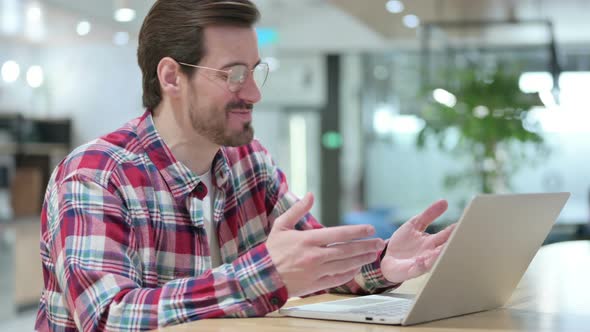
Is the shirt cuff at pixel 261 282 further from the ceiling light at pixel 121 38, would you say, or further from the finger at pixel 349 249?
the ceiling light at pixel 121 38

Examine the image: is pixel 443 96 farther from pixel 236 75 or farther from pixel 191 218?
pixel 191 218

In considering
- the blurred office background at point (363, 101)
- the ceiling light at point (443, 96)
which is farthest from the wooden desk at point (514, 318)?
the ceiling light at point (443, 96)

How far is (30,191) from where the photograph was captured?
24.7 ft

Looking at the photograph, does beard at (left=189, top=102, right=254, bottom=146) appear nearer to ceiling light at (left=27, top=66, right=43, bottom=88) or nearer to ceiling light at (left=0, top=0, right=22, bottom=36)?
ceiling light at (left=0, top=0, right=22, bottom=36)

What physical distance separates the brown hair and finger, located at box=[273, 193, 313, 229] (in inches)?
22.1

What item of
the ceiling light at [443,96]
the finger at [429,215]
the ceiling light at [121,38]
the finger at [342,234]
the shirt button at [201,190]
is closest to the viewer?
the finger at [342,234]

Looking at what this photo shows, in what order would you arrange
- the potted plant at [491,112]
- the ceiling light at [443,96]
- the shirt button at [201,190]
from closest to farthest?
the shirt button at [201,190] < the potted plant at [491,112] < the ceiling light at [443,96]

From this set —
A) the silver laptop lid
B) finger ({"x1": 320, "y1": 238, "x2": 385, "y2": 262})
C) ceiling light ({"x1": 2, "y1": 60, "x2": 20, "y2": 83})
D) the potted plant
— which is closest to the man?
finger ({"x1": 320, "y1": 238, "x2": 385, "y2": 262})

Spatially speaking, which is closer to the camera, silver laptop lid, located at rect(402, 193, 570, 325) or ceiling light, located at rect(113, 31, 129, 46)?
silver laptop lid, located at rect(402, 193, 570, 325)

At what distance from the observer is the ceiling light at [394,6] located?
24.1ft

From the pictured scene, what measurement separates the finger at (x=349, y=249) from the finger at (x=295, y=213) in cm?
6

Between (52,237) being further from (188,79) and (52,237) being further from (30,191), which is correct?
(30,191)

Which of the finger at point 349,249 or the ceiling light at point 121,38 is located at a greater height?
the ceiling light at point 121,38

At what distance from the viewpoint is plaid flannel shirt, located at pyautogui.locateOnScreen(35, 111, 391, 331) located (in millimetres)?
1259
